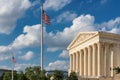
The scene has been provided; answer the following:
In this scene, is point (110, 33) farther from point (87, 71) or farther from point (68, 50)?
point (68, 50)

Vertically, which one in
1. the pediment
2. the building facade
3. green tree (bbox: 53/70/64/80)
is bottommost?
green tree (bbox: 53/70/64/80)

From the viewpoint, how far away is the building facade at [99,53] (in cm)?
11950

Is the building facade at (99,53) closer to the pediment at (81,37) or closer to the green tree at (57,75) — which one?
the pediment at (81,37)

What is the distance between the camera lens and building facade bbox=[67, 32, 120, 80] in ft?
392

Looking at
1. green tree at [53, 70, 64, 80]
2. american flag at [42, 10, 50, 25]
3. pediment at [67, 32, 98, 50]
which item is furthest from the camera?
pediment at [67, 32, 98, 50]

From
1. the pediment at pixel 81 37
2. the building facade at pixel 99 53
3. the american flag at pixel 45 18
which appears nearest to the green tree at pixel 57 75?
the building facade at pixel 99 53

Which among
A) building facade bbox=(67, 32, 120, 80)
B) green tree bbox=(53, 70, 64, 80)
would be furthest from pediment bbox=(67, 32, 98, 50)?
green tree bbox=(53, 70, 64, 80)

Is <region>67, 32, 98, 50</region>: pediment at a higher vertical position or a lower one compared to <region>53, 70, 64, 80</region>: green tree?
higher

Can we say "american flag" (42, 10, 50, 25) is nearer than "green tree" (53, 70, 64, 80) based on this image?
Yes

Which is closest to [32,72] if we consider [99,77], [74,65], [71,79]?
[71,79]

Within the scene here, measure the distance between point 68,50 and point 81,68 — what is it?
15.7 m

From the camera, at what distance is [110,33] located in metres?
119

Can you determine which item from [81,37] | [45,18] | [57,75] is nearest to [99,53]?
[81,37]

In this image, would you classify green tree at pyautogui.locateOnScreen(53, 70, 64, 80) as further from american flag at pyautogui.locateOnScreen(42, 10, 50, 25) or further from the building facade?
american flag at pyautogui.locateOnScreen(42, 10, 50, 25)
